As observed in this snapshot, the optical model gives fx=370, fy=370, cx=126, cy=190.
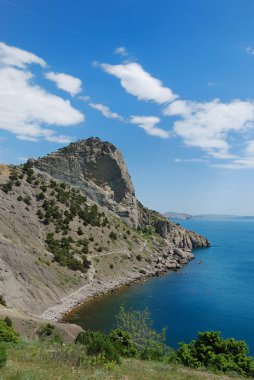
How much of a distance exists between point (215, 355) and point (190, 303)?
4306 centimetres

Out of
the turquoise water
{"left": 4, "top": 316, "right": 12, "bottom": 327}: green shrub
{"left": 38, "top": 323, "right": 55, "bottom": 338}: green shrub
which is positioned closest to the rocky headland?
the turquoise water

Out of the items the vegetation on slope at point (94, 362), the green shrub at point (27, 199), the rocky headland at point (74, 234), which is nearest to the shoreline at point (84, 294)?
the rocky headland at point (74, 234)

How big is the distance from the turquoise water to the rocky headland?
404cm

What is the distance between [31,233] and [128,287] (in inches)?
Result: 915

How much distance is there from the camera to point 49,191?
94.9 m

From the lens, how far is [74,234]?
283 ft

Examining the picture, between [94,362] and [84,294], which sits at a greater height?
[94,362]

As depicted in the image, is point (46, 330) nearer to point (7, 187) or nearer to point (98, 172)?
point (7, 187)

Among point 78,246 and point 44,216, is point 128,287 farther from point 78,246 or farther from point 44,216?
point 44,216

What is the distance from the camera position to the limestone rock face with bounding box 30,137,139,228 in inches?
4774

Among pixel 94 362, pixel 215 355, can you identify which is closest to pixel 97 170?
pixel 215 355

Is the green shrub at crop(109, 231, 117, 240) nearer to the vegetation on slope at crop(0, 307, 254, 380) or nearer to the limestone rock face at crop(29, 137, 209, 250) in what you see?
the limestone rock face at crop(29, 137, 209, 250)

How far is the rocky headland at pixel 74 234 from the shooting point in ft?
196

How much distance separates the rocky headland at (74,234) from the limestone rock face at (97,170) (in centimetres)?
32
